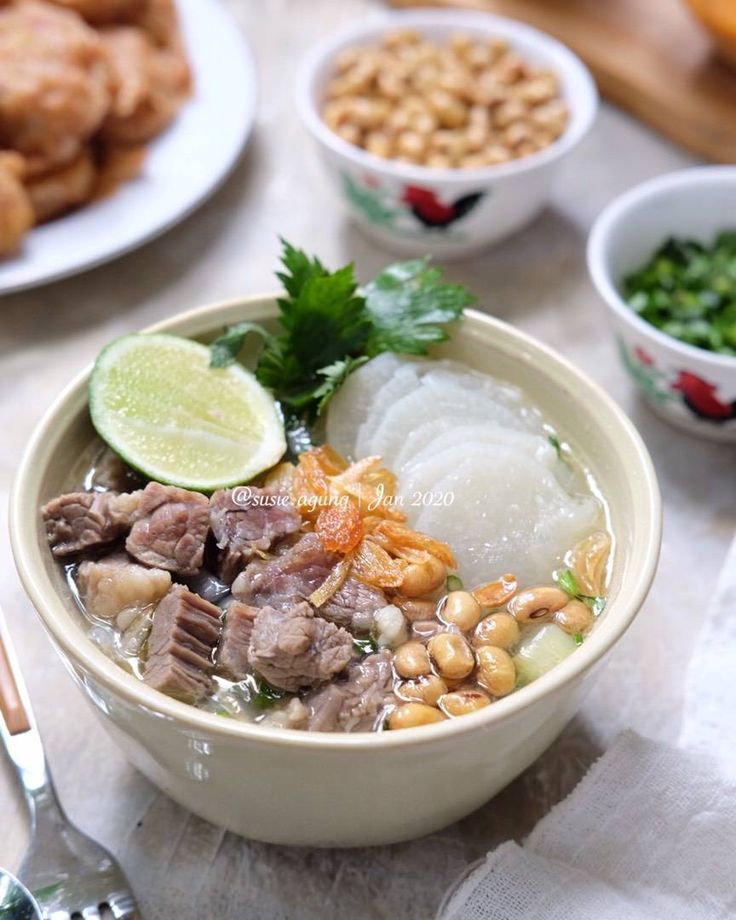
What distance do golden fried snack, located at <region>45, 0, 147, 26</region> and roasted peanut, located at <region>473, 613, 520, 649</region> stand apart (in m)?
2.75

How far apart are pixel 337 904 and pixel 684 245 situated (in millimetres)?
2102

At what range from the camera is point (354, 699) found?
172 centimetres

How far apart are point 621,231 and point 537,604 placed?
1.47 m

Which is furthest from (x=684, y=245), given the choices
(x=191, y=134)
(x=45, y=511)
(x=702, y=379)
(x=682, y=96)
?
(x=45, y=511)

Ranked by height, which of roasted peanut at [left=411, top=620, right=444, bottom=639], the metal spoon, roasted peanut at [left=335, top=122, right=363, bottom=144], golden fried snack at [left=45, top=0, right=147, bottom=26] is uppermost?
golden fried snack at [left=45, top=0, right=147, bottom=26]

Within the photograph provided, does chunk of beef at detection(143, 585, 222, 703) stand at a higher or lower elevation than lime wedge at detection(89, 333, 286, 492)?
lower

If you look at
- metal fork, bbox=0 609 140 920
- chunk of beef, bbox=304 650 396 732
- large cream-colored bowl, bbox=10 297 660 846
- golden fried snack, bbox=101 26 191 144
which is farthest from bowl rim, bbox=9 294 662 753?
golden fried snack, bbox=101 26 191 144

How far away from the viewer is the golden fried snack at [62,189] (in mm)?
3152

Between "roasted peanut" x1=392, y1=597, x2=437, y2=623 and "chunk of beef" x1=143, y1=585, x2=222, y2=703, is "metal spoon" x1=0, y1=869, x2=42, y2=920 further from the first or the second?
"roasted peanut" x1=392, y1=597, x2=437, y2=623

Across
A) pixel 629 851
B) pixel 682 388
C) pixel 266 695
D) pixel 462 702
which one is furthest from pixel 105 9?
pixel 629 851

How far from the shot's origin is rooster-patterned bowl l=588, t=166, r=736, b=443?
2594 millimetres

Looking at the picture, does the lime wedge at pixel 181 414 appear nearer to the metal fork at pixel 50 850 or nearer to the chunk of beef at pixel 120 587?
the chunk of beef at pixel 120 587

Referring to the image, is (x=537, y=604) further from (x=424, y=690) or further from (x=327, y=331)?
(x=327, y=331)

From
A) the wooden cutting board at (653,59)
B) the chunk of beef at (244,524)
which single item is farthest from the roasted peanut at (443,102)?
the chunk of beef at (244,524)
